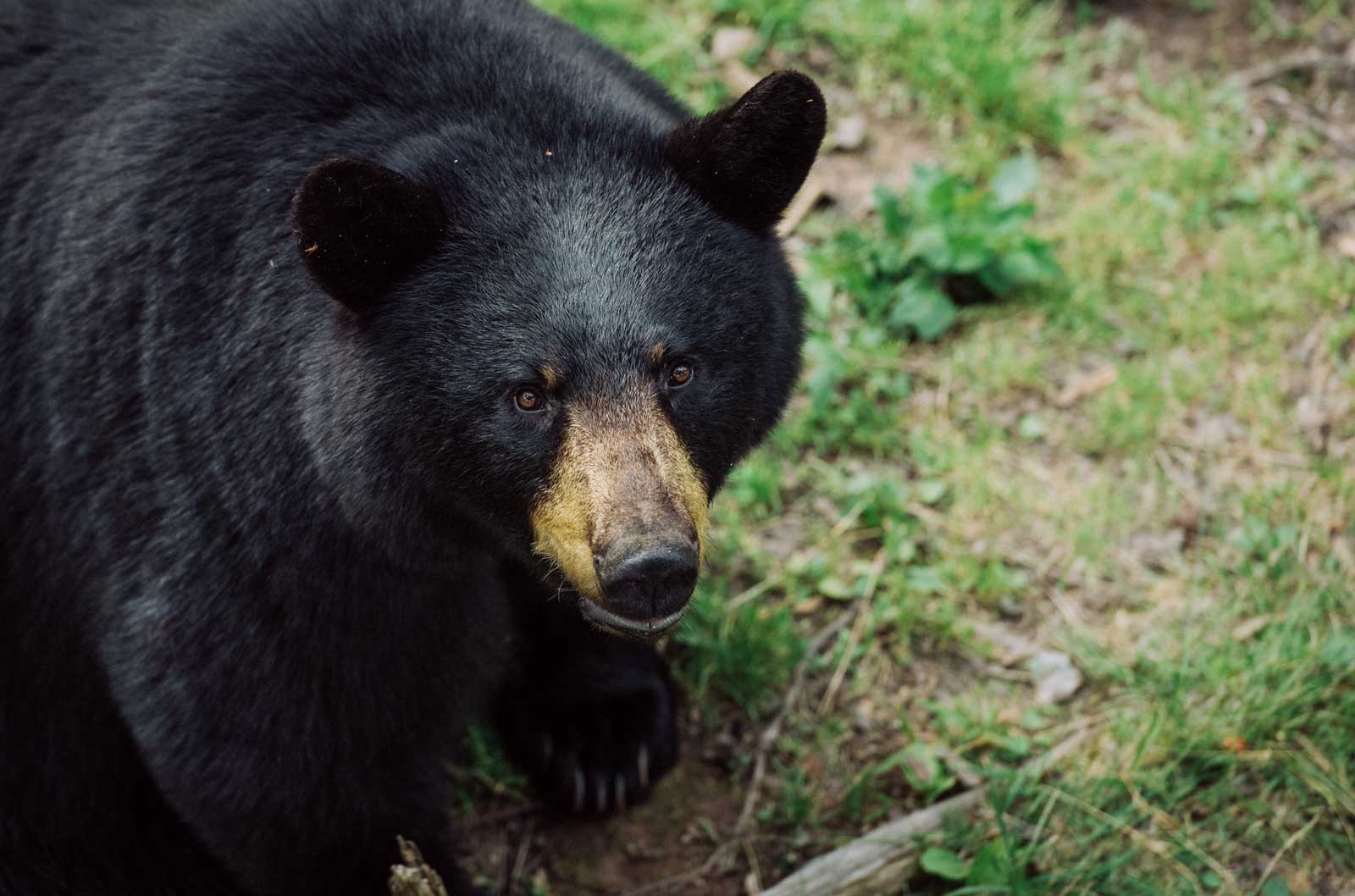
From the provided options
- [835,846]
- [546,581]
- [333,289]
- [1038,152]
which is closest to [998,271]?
[1038,152]

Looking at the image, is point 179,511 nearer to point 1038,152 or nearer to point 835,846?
point 835,846

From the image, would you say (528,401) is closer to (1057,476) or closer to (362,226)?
(362,226)

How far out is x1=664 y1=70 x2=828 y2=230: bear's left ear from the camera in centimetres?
314

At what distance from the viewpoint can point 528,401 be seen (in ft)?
10.0

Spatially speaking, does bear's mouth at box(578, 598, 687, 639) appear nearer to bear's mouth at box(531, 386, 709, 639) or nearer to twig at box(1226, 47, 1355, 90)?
bear's mouth at box(531, 386, 709, 639)

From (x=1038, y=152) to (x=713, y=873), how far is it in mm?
3561

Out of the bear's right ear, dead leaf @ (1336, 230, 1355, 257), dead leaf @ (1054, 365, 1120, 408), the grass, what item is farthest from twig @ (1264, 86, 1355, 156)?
the bear's right ear

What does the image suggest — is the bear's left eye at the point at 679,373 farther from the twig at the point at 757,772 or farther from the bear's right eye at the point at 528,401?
the twig at the point at 757,772

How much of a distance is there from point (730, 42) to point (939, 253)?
1.63 meters

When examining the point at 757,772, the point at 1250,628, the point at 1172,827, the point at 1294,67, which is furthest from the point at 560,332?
the point at 1294,67

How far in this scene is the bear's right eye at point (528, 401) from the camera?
305cm

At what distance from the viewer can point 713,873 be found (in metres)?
4.29

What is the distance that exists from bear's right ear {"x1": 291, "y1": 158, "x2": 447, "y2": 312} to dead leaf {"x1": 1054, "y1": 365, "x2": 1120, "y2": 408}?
3.08 m

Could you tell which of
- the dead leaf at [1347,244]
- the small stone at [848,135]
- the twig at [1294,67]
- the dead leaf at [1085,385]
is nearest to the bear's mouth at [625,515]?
the dead leaf at [1085,385]
